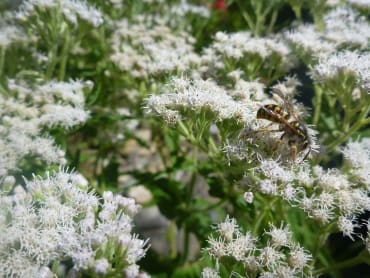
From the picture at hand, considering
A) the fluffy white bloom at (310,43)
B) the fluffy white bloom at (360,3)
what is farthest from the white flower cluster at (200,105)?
the fluffy white bloom at (360,3)

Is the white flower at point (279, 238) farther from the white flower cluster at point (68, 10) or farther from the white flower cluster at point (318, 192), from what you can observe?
the white flower cluster at point (68, 10)

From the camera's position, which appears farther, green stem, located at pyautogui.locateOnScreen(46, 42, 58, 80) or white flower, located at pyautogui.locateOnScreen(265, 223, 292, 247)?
green stem, located at pyautogui.locateOnScreen(46, 42, 58, 80)

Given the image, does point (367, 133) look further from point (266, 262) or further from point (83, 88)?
point (83, 88)

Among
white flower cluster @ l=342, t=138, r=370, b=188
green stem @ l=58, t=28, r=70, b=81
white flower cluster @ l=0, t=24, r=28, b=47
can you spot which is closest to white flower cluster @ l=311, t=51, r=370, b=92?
white flower cluster @ l=342, t=138, r=370, b=188

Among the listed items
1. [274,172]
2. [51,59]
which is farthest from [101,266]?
[51,59]

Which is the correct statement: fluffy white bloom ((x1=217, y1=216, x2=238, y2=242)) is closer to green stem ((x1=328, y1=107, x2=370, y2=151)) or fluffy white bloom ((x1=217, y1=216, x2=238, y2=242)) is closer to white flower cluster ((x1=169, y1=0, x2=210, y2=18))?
green stem ((x1=328, y1=107, x2=370, y2=151))

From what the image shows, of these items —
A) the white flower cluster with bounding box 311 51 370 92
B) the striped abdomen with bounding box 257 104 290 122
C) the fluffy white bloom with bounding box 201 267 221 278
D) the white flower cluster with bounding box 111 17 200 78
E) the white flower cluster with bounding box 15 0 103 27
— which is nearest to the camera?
the fluffy white bloom with bounding box 201 267 221 278

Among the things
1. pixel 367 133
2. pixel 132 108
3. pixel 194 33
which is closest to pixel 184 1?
pixel 194 33

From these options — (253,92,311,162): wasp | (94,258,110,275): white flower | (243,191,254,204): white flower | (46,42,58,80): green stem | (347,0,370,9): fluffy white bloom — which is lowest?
(94,258,110,275): white flower
